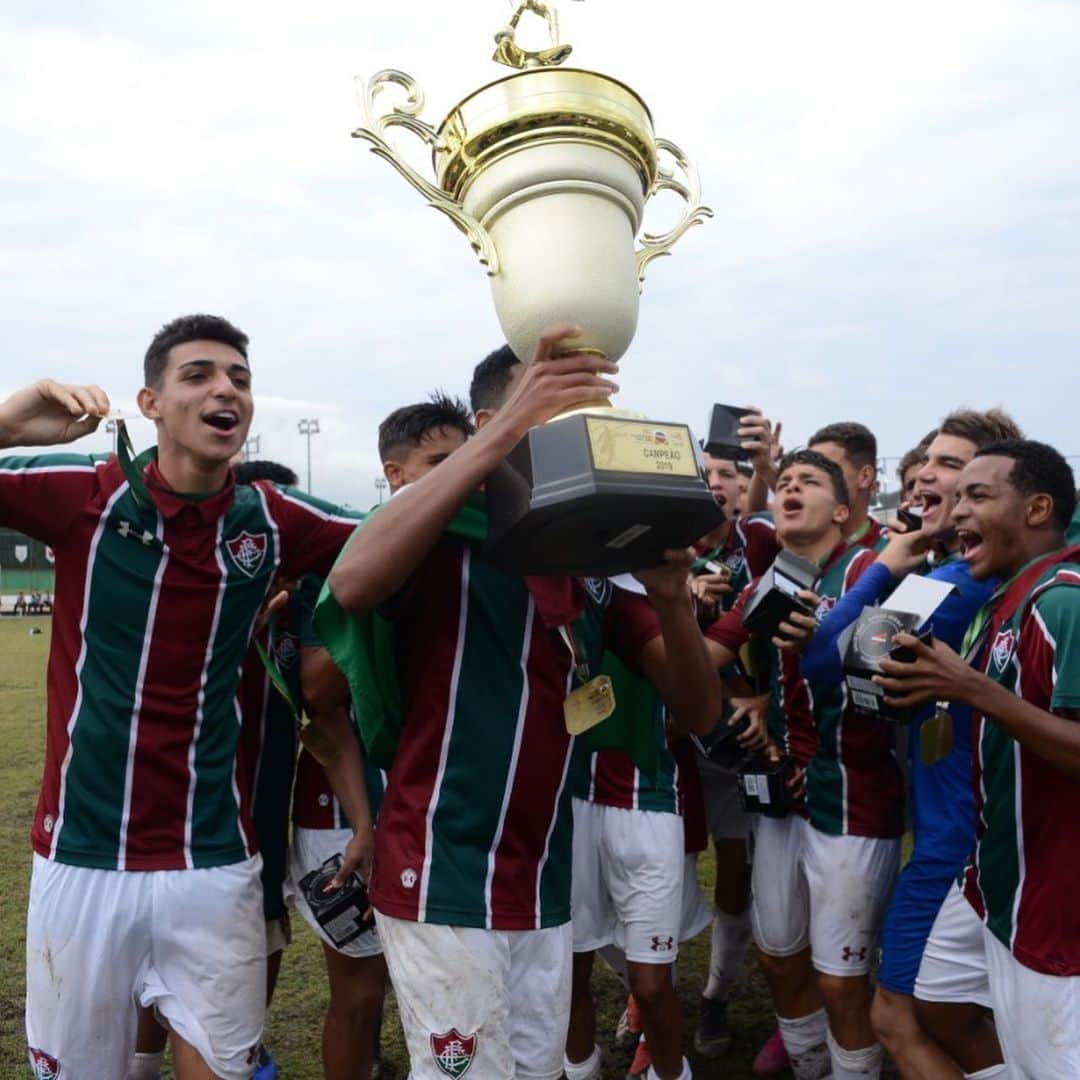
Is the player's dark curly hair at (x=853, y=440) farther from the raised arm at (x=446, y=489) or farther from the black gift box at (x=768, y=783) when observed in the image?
the raised arm at (x=446, y=489)

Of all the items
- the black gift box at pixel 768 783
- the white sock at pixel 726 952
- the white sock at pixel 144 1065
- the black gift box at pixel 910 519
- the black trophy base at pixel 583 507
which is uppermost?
the black gift box at pixel 910 519

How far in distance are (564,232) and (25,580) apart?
60.0 metres

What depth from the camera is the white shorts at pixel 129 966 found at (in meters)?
2.69

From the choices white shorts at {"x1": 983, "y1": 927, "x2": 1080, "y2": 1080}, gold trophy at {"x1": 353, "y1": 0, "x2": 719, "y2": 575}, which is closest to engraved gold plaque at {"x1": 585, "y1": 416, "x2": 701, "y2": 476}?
gold trophy at {"x1": 353, "y1": 0, "x2": 719, "y2": 575}

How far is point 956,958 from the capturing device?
124 inches

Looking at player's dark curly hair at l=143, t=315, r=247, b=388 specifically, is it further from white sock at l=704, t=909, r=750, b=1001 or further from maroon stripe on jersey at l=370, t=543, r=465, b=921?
white sock at l=704, t=909, r=750, b=1001

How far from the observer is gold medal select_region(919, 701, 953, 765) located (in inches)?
120

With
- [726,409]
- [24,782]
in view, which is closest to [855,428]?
[726,409]

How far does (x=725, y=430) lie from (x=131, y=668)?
206 cm

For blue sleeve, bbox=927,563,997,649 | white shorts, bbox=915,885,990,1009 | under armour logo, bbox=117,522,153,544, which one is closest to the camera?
under armour logo, bbox=117,522,153,544

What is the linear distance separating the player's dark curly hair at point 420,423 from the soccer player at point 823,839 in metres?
1.18

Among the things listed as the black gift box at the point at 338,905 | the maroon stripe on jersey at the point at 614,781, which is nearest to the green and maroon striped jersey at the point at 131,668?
the black gift box at the point at 338,905

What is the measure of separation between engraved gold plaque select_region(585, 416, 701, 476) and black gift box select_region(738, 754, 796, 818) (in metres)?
2.17

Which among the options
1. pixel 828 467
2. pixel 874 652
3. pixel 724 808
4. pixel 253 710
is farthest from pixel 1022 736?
pixel 724 808
